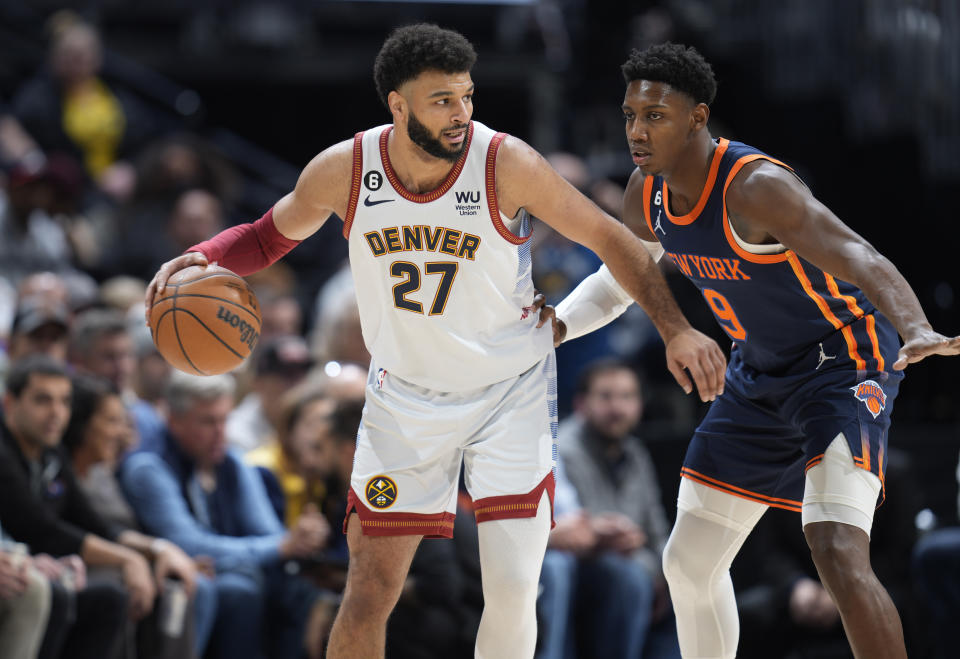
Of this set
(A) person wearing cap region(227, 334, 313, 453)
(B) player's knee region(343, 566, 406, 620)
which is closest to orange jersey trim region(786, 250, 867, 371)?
(B) player's knee region(343, 566, 406, 620)

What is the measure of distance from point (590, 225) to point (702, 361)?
58cm

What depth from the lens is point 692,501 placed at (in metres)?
4.44

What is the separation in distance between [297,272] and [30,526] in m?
5.38

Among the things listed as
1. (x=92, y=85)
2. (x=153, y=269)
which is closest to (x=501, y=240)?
(x=153, y=269)

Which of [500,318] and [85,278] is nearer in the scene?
[500,318]

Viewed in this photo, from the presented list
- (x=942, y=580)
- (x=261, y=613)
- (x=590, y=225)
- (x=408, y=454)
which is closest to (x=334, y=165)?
(x=590, y=225)

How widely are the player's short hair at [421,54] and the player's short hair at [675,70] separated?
58 centimetres

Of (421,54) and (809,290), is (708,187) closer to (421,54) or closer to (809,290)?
(809,290)

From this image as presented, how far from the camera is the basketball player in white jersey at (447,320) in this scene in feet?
13.3

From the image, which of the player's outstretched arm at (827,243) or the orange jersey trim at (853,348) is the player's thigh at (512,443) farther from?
the orange jersey trim at (853,348)

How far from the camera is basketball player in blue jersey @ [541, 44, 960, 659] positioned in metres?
3.82

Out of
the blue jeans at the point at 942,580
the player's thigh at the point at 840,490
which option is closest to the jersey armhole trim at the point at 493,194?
the player's thigh at the point at 840,490

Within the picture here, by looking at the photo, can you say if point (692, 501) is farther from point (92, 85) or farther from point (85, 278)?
point (92, 85)

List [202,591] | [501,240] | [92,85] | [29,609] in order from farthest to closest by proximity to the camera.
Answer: [92,85]
[202,591]
[29,609]
[501,240]
